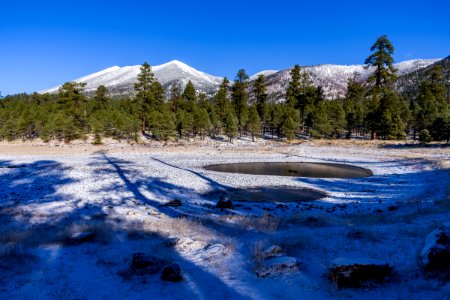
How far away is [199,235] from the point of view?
34.8 ft

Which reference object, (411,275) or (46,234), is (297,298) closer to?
(411,275)

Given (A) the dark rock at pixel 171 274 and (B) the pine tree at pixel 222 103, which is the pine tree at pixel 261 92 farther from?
(A) the dark rock at pixel 171 274

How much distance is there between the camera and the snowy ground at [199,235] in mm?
6352

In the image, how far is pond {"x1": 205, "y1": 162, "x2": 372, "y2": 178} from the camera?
107 ft

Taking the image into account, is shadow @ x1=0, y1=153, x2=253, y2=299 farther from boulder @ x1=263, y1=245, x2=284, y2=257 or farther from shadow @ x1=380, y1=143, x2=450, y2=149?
shadow @ x1=380, y1=143, x2=450, y2=149

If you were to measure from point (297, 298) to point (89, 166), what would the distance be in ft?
103

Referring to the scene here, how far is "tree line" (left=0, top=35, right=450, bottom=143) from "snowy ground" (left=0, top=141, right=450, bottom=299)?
1546 inches

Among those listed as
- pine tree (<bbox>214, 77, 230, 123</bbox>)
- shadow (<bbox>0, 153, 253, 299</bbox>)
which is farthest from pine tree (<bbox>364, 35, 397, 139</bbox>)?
shadow (<bbox>0, 153, 253, 299</bbox>)

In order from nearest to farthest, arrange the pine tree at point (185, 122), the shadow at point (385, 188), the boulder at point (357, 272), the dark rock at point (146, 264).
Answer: the boulder at point (357, 272), the dark rock at point (146, 264), the shadow at point (385, 188), the pine tree at point (185, 122)

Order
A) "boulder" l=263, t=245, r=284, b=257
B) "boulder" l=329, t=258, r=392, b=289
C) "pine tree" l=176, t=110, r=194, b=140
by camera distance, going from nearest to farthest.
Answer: "boulder" l=329, t=258, r=392, b=289 → "boulder" l=263, t=245, r=284, b=257 → "pine tree" l=176, t=110, r=194, b=140

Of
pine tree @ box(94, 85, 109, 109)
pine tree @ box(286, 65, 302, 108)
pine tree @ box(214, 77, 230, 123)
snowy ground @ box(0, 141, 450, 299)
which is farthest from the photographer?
pine tree @ box(94, 85, 109, 109)

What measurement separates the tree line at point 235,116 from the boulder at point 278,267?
5566 centimetres

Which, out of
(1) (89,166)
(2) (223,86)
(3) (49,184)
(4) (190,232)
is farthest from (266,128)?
(4) (190,232)

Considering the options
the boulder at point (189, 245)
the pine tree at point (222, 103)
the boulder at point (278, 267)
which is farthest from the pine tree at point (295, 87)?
the boulder at point (278, 267)
